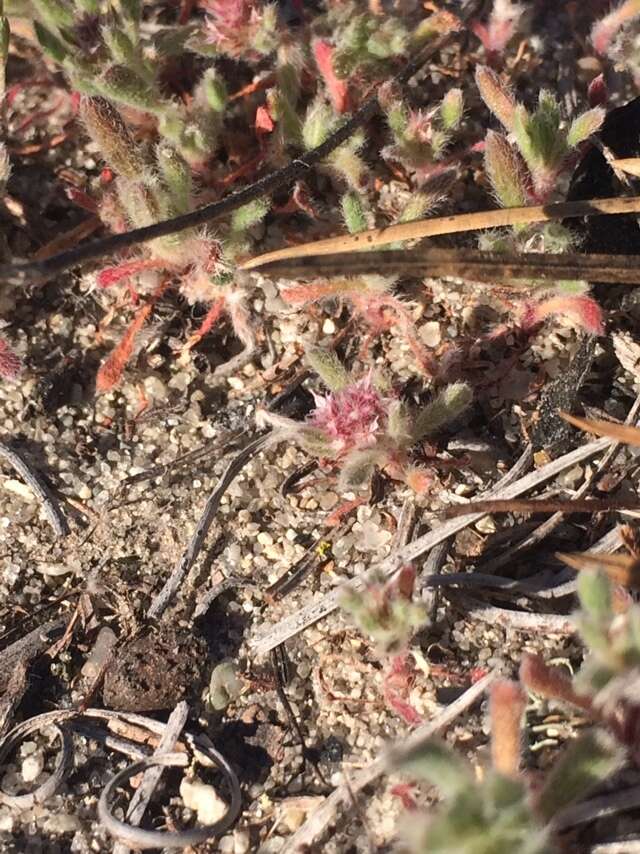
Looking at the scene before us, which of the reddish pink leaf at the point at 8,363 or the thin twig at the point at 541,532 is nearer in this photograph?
the thin twig at the point at 541,532

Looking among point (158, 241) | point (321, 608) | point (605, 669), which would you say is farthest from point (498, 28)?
point (605, 669)

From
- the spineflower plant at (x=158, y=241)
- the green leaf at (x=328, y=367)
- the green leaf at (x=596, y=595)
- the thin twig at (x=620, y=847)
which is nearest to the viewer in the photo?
the green leaf at (x=596, y=595)

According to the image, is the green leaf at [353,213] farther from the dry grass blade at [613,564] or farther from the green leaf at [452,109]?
the dry grass blade at [613,564]

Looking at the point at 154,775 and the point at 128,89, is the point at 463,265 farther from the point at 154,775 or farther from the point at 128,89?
the point at 154,775

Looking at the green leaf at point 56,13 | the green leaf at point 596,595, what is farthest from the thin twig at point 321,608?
the green leaf at point 56,13

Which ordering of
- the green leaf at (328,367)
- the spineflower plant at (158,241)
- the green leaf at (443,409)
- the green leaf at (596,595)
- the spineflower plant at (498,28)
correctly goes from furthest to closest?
the spineflower plant at (498,28), the spineflower plant at (158,241), the green leaf at (328,367), the green leaf at (443,409), the green leaf at (596,595)

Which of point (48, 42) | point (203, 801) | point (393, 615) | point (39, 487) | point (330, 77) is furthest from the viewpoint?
point (330, 77)

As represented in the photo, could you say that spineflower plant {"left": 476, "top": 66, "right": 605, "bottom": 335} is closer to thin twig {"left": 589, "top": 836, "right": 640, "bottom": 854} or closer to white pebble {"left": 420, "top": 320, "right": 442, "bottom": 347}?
white pebble {"left": 420, "top": 320, "right": 442, "bottom": 347}
